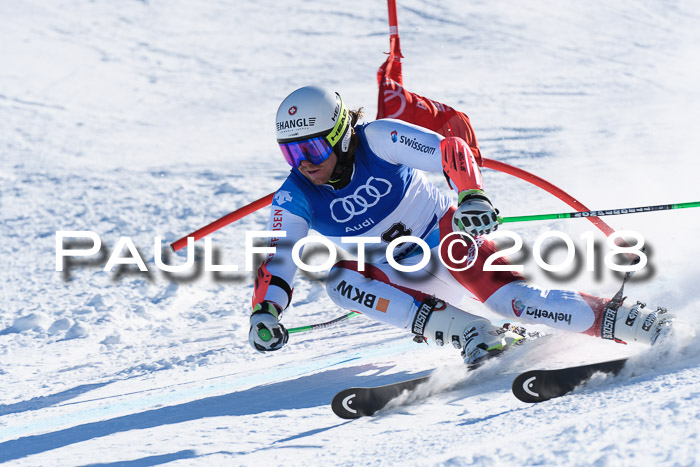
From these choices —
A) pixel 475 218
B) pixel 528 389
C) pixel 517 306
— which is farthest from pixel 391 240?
pixel 528 389

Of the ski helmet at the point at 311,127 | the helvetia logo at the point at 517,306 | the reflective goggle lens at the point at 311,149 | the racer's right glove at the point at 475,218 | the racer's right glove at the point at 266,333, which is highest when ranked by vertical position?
the ski helmet at the point at 311,127

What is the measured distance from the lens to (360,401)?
11.2 ft

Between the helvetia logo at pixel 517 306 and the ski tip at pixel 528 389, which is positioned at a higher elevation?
the helvetia logo at pixel 517 306

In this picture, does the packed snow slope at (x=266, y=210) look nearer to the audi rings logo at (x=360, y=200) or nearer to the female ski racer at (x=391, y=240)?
the female ski racer at (x=391, y=240)

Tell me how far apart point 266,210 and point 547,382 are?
5.91m

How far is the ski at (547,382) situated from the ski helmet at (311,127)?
1391 millimetres

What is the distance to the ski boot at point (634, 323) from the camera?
3.34m

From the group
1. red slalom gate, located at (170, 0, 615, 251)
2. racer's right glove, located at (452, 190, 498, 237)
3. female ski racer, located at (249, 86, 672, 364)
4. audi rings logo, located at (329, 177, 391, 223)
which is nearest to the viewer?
racer's right glove, located at (452, 190, 498, 237)

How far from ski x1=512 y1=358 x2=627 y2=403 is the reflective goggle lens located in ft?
4.50

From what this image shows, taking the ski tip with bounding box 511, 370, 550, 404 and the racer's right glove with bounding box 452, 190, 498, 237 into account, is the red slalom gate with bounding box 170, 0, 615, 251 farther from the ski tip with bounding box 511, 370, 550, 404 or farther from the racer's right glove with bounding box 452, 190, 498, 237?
the ski tip with bounding box 511, 370, 550, 404

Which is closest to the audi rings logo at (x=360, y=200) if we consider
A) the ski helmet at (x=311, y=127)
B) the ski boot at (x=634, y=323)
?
the ski helmet at (x=311, y=127)

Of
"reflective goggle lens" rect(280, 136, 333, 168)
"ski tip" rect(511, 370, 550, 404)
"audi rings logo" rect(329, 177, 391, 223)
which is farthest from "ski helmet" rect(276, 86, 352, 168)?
"ski tip" rect(511, 370, 550, 404)

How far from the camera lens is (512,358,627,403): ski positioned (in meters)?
3.06

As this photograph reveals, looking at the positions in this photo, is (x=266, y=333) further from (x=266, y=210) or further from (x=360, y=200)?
(x=266, y=210)
